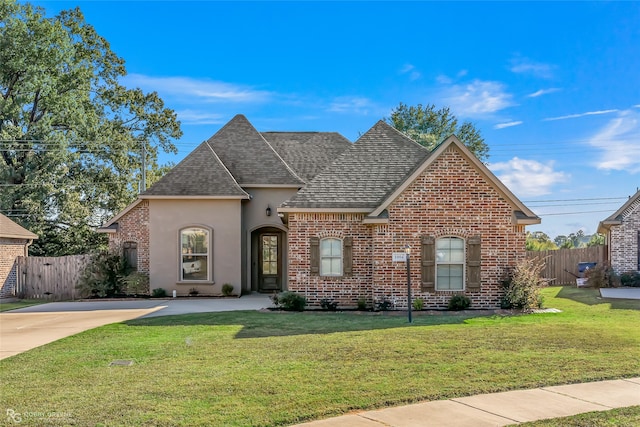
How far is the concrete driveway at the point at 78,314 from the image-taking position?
39.1 feet

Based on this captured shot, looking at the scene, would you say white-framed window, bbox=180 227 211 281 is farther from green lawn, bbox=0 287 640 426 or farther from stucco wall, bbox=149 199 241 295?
green lawn, bbox=0 287 640 426

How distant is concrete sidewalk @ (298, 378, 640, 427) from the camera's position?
231 inches

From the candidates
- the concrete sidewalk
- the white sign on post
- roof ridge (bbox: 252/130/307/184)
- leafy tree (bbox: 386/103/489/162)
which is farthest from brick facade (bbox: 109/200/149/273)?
leafy tree (bbox: 386/103/489/162)

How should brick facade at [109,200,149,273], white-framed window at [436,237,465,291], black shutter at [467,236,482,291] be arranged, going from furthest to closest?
brick facade at [109,200,149,273] < white-framed window at [436,237,465,291] < black shutter at [467,236,482,291]

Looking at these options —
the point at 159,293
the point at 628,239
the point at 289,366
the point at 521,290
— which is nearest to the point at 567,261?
the point at 628,239

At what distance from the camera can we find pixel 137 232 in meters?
22.3

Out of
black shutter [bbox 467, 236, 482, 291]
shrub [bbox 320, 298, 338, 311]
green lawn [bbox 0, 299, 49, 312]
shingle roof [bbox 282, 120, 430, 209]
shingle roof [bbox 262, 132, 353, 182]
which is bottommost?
green lawn [bbox 0, 299, 49, 312]

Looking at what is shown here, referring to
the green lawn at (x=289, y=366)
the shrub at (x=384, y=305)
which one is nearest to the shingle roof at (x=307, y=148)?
the shrub at (x=384, y=305)

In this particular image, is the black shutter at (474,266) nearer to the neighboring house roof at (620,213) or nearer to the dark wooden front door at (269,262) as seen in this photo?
the dark wooden front door at (269,262)

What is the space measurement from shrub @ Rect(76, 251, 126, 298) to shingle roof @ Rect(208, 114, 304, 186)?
228 inches

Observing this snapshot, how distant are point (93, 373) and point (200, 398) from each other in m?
2.35

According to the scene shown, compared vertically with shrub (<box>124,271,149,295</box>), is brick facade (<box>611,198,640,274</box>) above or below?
above

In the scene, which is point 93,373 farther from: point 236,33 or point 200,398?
point 236,33

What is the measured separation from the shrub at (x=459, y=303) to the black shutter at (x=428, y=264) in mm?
617
